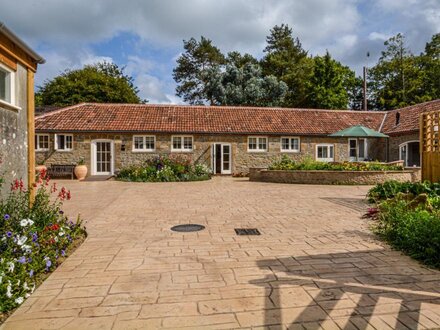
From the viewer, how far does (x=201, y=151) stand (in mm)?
20859

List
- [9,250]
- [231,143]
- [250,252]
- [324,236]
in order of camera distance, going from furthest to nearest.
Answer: [231,143] < [324,236] < [250,252] < [9,250]

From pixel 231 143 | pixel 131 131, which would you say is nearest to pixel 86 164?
pixel 131 131

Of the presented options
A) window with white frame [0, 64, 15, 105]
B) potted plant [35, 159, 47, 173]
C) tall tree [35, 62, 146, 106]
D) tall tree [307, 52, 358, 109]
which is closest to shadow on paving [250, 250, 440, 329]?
window with white frame [0, 64, 15, 105]

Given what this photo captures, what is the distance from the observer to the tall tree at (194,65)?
39531 millimetres

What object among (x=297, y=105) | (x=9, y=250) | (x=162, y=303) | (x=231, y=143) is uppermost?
(x=297, y=105)

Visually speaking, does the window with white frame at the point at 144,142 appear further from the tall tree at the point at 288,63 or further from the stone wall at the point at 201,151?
the tall tree at the point at 288,63

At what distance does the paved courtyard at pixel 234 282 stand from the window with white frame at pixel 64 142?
1484 centimetres

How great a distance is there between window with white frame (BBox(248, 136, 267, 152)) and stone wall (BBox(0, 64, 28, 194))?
1612cm

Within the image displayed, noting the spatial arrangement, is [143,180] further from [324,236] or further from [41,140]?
[324,236]

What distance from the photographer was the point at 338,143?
2227 centimetres

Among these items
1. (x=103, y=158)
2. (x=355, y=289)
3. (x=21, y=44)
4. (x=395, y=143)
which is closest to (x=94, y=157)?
(x=103, y=158)

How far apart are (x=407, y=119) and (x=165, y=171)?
1647 centimetres

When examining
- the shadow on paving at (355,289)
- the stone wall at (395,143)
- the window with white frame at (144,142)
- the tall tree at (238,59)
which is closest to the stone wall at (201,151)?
the window with white frame at (144,142)

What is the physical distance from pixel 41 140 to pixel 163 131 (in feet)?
23.8
